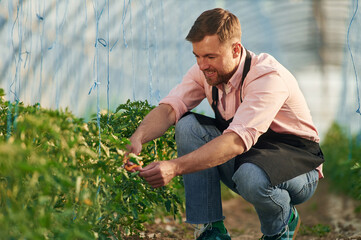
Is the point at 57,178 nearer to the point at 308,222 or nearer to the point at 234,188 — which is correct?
the point at 234,188

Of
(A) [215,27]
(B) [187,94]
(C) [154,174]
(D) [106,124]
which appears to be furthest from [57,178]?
(B) [187,94]

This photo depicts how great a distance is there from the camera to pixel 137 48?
22.2 ft

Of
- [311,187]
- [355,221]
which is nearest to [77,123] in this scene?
[311,187]

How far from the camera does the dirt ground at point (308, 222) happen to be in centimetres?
327

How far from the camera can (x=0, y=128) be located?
81.0 inches

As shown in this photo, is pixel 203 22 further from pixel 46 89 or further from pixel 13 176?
pixel 46 89

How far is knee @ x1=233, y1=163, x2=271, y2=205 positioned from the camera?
218 cm

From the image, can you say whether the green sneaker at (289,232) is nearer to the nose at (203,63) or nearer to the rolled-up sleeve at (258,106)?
the rolled-up sleeve at (258,106)

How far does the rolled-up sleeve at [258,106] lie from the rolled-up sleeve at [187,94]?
433 mm

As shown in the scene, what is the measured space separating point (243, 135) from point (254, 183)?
240 mm

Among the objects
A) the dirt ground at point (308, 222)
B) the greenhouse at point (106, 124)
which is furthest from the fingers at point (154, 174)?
the dirt ground at point (308, 222)

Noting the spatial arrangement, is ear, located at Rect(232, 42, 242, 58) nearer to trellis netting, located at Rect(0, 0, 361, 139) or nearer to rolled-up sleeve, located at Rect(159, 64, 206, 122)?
rolled-up sleeve, located at Rect(159, 64, 206, 122)

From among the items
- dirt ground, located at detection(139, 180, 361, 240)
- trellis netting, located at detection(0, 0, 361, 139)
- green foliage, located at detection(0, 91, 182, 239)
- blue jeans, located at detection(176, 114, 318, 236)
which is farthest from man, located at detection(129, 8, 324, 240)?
dirt ground, located at detection(139, 180, 361, 240)

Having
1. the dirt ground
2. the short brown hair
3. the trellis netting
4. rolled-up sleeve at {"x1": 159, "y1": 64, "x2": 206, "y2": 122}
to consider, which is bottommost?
the dirt ground
